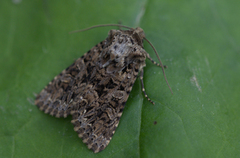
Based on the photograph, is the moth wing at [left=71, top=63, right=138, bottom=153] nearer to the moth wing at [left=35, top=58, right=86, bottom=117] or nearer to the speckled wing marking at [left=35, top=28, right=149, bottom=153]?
the speckled wing marking at [left=35, top=28, right=149, bottom=153]

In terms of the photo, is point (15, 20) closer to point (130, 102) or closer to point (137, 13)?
point (137, 13)

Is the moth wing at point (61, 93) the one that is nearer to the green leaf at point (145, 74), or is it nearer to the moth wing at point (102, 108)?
the green leaf at point (145, 74)

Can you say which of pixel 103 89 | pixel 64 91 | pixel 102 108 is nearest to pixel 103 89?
pixel 103 89

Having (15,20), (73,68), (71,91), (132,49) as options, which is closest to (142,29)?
(132,49)

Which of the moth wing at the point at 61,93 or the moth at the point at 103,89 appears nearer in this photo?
the moth at the point at 103,89

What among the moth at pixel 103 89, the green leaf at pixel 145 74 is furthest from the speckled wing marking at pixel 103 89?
the green leaf at pixel 145 74

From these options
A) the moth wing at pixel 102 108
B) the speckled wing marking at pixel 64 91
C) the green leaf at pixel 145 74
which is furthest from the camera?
the speckled wing marking at pixel 64 91
